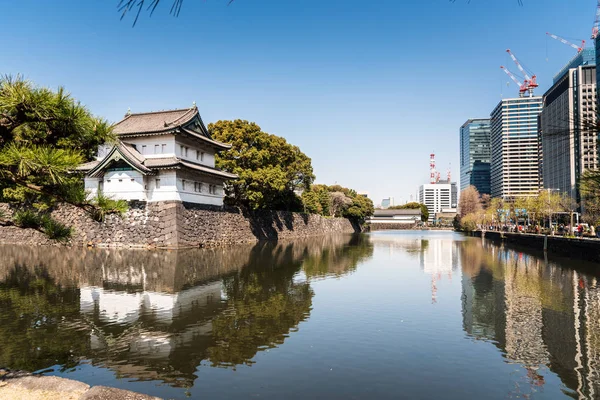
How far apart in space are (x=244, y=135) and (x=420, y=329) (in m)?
35.4

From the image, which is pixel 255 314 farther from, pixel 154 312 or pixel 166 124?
pixel 166 124

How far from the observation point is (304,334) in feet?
33.8

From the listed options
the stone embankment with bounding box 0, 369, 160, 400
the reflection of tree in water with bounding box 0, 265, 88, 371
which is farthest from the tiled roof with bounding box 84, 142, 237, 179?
the stone embankment with bounding box 0, 369, 160, 400

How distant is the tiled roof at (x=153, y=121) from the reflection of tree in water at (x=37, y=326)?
19.8 metres

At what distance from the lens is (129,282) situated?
17.0 m

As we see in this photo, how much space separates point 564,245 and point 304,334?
104ft

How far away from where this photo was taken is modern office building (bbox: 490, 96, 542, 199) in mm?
158875

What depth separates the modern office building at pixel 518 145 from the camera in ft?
521

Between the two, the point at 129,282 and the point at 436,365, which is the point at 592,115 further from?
the point at 129,282

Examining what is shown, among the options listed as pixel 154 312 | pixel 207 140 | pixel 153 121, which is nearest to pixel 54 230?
pixel 154 312

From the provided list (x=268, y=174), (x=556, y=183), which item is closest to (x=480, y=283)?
(x=268, y=174)

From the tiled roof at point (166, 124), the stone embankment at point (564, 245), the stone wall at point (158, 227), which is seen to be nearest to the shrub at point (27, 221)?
the stone wall at point (158, 227)

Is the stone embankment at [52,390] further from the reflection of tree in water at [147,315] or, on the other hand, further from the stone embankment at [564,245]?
the stone embankment at [564,245]

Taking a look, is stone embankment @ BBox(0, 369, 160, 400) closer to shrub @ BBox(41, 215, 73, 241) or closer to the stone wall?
shrub @ BBox(41, 215, 73, 241)
